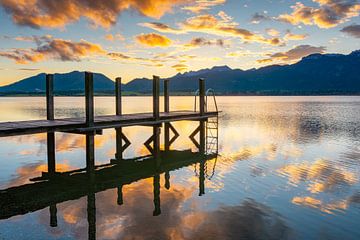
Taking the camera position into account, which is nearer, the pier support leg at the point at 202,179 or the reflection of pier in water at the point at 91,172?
the reflection of pier in water at the point at 91,172

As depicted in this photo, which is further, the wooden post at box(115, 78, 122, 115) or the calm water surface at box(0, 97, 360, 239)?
the wooden post at box(115, 78, 122, 115)

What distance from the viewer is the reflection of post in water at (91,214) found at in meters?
10.2

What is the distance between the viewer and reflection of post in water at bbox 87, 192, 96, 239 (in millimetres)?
10188

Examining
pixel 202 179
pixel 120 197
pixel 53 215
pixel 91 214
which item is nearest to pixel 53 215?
pixel 53 215

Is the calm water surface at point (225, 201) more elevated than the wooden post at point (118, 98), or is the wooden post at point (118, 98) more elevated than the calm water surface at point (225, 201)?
the wooden post at point (118, 98)

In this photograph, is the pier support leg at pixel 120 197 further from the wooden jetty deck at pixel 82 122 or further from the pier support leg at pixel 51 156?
the pier support leg at pixel 51 156

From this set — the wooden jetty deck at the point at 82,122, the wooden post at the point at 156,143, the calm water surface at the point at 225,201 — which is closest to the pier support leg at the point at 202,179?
the calm water surface at the point at 225,201

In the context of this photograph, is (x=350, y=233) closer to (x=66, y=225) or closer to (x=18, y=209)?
(x=66, y=225)

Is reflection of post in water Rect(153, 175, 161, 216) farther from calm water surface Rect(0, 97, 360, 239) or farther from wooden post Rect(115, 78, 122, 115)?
wooden post Rect(115, 78, 122, 115)

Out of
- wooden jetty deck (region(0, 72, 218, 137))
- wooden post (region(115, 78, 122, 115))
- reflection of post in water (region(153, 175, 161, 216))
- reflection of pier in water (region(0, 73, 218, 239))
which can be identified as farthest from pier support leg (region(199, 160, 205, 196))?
wooden post (region(115, 78, 122, 115))

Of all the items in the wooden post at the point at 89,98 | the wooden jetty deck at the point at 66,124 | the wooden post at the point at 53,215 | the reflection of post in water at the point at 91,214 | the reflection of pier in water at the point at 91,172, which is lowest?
the reflection of post in water at the point at 91,214

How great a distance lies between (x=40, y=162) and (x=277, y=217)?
15.3 m

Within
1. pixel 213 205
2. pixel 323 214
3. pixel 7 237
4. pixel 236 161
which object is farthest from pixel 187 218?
pixel 236 161

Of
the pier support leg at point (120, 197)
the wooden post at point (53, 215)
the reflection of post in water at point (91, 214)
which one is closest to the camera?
the reflection of post in water at point (91, 214)
